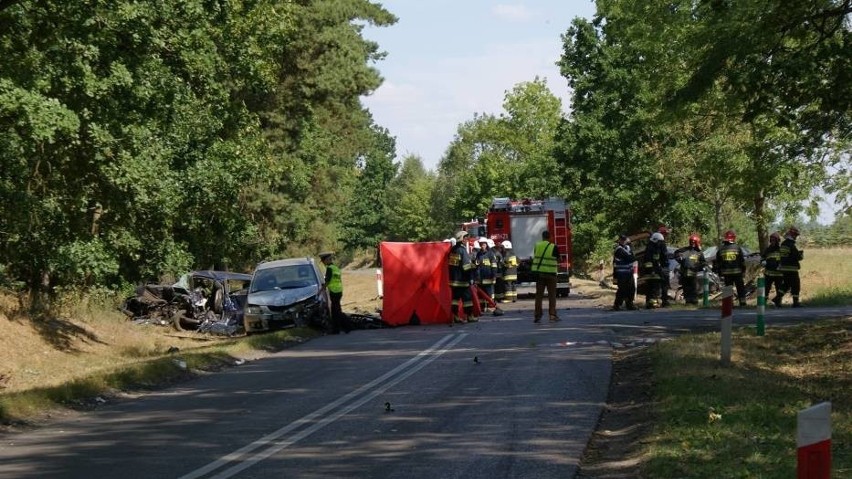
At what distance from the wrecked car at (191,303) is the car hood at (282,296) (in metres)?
4.53

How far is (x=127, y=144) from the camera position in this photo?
18.9 metres

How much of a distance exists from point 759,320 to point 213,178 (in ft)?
47.9

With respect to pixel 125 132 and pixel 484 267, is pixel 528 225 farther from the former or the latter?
pixel 125 132

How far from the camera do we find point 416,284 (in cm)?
2412

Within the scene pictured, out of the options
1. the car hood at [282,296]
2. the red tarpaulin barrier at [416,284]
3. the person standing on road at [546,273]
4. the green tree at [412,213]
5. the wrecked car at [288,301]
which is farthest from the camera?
the green tree at [412,213]

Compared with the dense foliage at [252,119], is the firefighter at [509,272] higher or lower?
lower

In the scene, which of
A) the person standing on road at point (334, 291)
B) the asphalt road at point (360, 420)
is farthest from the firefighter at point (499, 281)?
the asphalt road at point (360, 420)

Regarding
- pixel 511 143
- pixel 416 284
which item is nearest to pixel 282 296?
pixel 416 284

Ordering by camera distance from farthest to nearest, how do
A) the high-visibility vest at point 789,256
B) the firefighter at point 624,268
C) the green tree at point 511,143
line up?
the green tree at point 511,143 < the firefighter at point 624,268 < the high-visibility vest at point 789,256

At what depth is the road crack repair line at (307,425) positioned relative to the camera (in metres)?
8.66

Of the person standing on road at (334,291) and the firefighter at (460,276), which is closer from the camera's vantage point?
the person standing on road at (334,291)

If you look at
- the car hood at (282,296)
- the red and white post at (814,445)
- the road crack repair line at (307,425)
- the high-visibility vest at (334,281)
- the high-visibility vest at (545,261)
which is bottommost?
the road crack repair line at (307,425)

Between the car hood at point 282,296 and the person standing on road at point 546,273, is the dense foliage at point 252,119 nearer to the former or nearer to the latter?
the car hood at point 282,296

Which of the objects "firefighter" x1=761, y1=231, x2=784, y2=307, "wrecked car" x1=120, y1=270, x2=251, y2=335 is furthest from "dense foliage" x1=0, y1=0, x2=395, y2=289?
"firefighter" x1=761, y1=231, x2=784, y2=307
